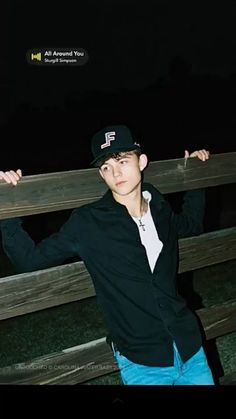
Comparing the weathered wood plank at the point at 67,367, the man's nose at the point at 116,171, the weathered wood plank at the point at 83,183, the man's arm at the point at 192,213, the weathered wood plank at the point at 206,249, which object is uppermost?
the man's nose at the point at 116,171

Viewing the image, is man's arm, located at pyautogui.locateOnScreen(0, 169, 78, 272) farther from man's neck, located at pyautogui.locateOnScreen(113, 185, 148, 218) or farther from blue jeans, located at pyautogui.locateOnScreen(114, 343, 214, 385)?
blue jeans, located at pyautogui.locateOnScreen(114, 343, 214, 385)

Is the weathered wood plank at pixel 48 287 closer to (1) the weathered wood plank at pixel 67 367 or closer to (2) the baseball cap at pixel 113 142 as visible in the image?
(1) the weathered wood plank at pixel 67 367

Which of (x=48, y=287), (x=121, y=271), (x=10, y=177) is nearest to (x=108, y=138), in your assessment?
(x=10, y=177)

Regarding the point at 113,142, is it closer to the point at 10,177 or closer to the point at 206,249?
the point at 10,177

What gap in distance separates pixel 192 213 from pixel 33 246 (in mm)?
811

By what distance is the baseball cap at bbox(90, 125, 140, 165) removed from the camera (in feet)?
6.14

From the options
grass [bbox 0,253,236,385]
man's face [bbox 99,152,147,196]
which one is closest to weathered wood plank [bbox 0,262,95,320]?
man's face [bbox 99,152,147,196]

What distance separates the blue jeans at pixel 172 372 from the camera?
1.84 metres

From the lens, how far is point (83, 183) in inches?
77.4

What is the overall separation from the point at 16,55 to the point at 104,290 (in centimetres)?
840

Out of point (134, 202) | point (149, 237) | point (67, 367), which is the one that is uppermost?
point (134, 202)

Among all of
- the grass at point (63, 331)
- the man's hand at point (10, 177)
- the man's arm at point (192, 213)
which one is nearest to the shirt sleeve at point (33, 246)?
the man's hand at point (10, 177)

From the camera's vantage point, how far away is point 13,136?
9602 mm

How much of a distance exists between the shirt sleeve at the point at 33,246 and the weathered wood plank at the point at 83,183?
6cm
